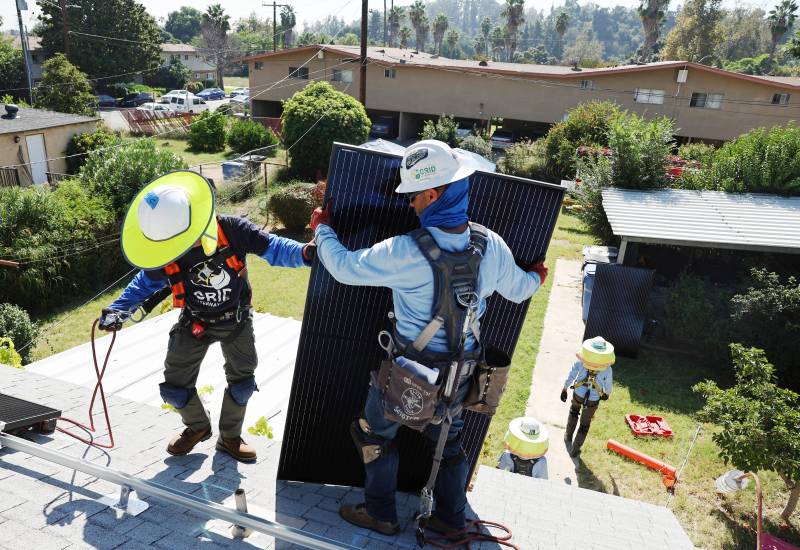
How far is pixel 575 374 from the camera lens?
24.5 feet

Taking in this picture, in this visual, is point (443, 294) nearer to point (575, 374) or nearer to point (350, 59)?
point (575, 374)

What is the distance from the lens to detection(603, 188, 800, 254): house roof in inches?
405

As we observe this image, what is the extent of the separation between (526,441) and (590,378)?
2.10m

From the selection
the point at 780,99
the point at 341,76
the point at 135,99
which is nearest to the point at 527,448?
the point at 780,99

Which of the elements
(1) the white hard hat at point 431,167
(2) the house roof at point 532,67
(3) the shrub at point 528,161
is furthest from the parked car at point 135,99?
(1) the white hard hat at point 431,167

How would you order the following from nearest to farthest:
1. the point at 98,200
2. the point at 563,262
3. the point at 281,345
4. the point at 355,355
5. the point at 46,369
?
the point at 355,355 < the point at 46,369 < the point at 281,345 < the point at 98,200 < the point at 563,262

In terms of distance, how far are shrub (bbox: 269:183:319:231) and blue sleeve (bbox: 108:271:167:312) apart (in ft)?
45.2

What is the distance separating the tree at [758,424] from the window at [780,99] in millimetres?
31860

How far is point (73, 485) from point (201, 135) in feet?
104

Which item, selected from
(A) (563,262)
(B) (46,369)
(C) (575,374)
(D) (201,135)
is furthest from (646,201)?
(D) (201,135)

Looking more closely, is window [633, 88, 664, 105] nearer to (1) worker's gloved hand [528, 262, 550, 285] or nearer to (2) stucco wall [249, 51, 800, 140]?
(2) stucco wall [249, 51, 800, 140]

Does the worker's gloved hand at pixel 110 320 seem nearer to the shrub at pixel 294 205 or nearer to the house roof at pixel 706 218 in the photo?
the house roof at pixel 706 218

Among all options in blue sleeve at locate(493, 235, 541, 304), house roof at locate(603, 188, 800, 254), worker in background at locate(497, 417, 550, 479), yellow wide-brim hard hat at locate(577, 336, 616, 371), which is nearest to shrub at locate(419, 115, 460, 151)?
house roof at locate(603, 188, 800, 254)

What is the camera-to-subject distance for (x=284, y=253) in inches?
148
